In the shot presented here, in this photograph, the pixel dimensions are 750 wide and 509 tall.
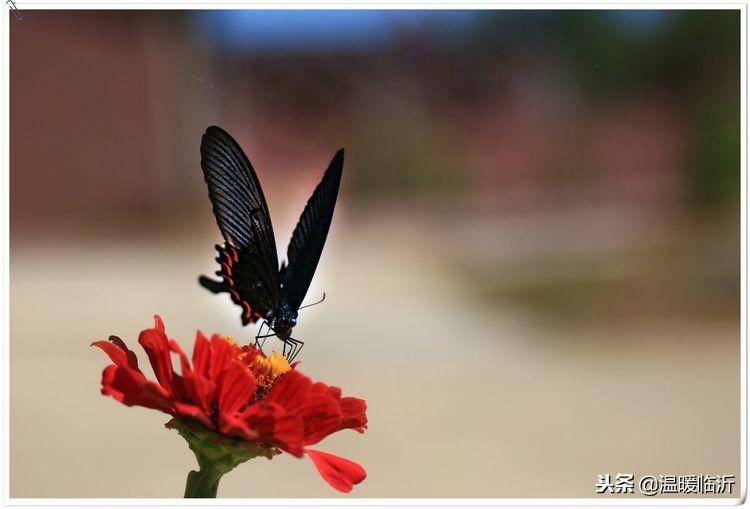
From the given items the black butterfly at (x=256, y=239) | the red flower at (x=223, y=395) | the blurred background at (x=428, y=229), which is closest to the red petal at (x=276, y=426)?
the red flower at (x=223, y=395)

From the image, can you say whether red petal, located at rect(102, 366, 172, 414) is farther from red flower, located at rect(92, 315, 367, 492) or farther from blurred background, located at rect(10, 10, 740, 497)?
blurred background, located at rect(10, 10, 740, 497)

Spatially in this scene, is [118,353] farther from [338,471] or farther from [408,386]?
[408,386]

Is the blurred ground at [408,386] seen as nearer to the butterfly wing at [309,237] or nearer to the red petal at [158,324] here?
the butterfly wing at [309,237]

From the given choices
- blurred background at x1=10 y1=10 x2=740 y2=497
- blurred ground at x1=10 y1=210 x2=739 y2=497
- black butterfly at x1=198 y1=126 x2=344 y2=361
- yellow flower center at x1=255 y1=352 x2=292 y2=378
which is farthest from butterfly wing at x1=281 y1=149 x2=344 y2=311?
blurred background at x1=10 y1=10 x2=740 y2=497

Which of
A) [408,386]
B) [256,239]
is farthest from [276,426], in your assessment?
[408,386]

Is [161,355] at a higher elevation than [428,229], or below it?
higher
